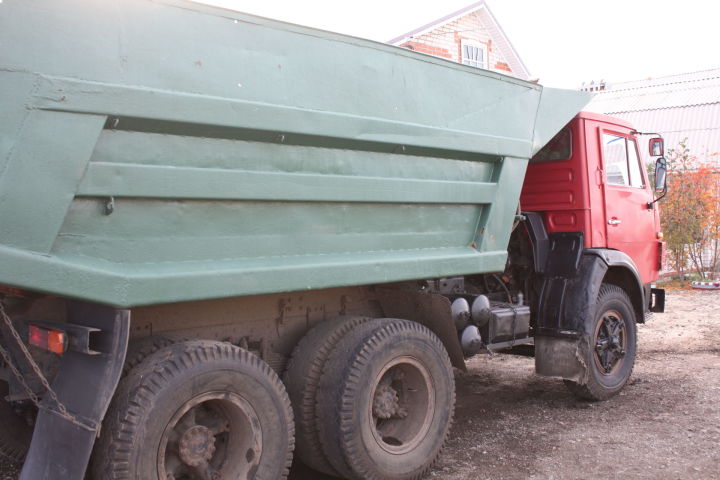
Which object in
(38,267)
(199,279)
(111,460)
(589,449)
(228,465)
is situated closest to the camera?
(38,267)

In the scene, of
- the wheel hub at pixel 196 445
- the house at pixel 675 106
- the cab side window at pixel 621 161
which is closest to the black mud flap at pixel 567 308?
the cab side window at pixel 621 161

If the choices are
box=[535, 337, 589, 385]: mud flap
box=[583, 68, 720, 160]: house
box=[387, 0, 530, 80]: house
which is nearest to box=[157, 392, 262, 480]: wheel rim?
box=[535, 337, 589, 385]: mud flap

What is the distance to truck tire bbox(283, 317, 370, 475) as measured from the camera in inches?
146

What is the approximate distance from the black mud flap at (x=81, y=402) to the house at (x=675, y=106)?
2010 cm

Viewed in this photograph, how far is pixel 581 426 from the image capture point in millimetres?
5156

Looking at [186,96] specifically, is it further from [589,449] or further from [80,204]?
[589,449]

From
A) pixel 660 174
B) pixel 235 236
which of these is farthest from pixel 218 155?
pixel 660 174

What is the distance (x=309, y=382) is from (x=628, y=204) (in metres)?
3.80

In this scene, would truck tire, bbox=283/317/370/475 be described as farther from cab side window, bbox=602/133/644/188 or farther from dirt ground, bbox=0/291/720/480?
cab side window, bbox=602/133/644/188

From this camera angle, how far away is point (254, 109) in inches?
122

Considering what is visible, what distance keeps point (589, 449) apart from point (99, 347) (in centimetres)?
340

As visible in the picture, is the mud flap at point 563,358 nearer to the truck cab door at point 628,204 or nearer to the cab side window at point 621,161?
the truck cab door at point 628,204

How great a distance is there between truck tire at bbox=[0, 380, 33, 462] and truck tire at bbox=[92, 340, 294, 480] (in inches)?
43.4

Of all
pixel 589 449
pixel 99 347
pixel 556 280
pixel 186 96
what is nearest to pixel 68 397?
pixel 99 347
